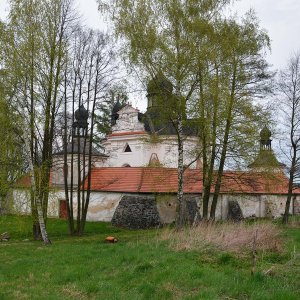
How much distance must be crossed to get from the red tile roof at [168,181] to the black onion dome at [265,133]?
1622 millimetres

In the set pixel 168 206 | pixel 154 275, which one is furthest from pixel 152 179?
pixel 154 275

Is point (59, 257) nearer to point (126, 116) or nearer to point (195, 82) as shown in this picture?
point (195, 82)

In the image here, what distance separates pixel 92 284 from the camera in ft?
27.3

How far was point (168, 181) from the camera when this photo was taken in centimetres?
2483

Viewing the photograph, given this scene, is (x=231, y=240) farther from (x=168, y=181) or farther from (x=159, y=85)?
(x=168, y=181)

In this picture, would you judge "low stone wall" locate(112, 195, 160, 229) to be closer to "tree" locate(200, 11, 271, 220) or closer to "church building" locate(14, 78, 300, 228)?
"church building" locate(14, 78, 300, 228)

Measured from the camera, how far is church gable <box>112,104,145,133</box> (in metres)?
36.3

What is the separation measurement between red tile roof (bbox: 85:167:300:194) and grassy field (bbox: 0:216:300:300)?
937 centimetres

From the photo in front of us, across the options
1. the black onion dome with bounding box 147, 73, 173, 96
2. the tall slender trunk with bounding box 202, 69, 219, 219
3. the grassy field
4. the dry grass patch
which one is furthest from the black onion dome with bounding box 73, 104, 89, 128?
the dry grass patch

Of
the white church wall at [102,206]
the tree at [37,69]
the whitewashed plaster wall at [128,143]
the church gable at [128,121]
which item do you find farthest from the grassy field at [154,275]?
the church gable at [128,121]

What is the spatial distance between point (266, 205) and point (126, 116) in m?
13.5

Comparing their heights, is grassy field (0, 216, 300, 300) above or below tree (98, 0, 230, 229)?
below

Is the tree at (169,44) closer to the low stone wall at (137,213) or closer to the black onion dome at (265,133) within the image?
the black onion dome at (265,133)

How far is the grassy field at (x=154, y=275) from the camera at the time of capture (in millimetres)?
7215
